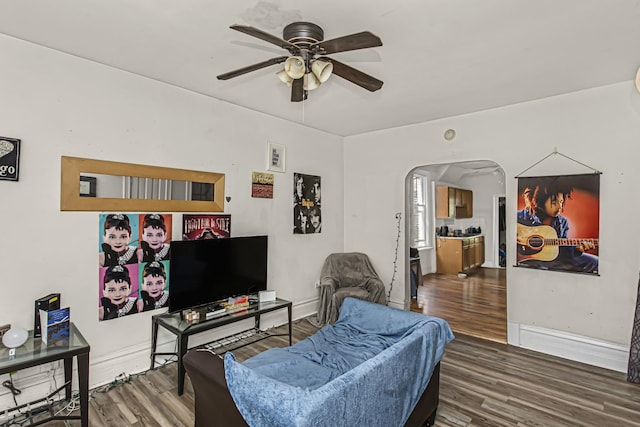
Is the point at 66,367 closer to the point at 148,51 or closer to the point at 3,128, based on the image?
the point at 3,128

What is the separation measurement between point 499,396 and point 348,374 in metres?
1.98

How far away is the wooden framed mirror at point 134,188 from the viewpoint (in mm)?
2658

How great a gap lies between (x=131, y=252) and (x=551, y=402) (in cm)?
373

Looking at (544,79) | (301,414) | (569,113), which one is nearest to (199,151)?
(301,414)

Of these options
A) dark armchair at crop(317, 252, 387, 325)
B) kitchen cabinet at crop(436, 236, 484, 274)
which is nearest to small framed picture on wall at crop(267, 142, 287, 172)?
dark armchair at crop(317, 252, 387, 325)

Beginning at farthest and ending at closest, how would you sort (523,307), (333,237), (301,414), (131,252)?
(333,237), (523,307), (131,252), (301,414)

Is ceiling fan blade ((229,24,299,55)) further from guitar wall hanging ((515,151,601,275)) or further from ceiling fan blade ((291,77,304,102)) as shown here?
guitar wall hanging ((515,151,601,275))

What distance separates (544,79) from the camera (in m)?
3.04

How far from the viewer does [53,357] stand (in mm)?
2053

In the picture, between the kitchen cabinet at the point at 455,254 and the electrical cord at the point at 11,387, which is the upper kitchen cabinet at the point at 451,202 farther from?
the electrical cord at the point at 11,387

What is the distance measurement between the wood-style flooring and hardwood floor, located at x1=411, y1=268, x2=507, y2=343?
730 mm

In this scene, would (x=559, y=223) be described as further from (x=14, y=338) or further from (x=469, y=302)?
(x=14, y=338)

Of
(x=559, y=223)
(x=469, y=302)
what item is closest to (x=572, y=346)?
(x=559, y=223)

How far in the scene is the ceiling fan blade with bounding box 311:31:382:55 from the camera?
1.70 metres
